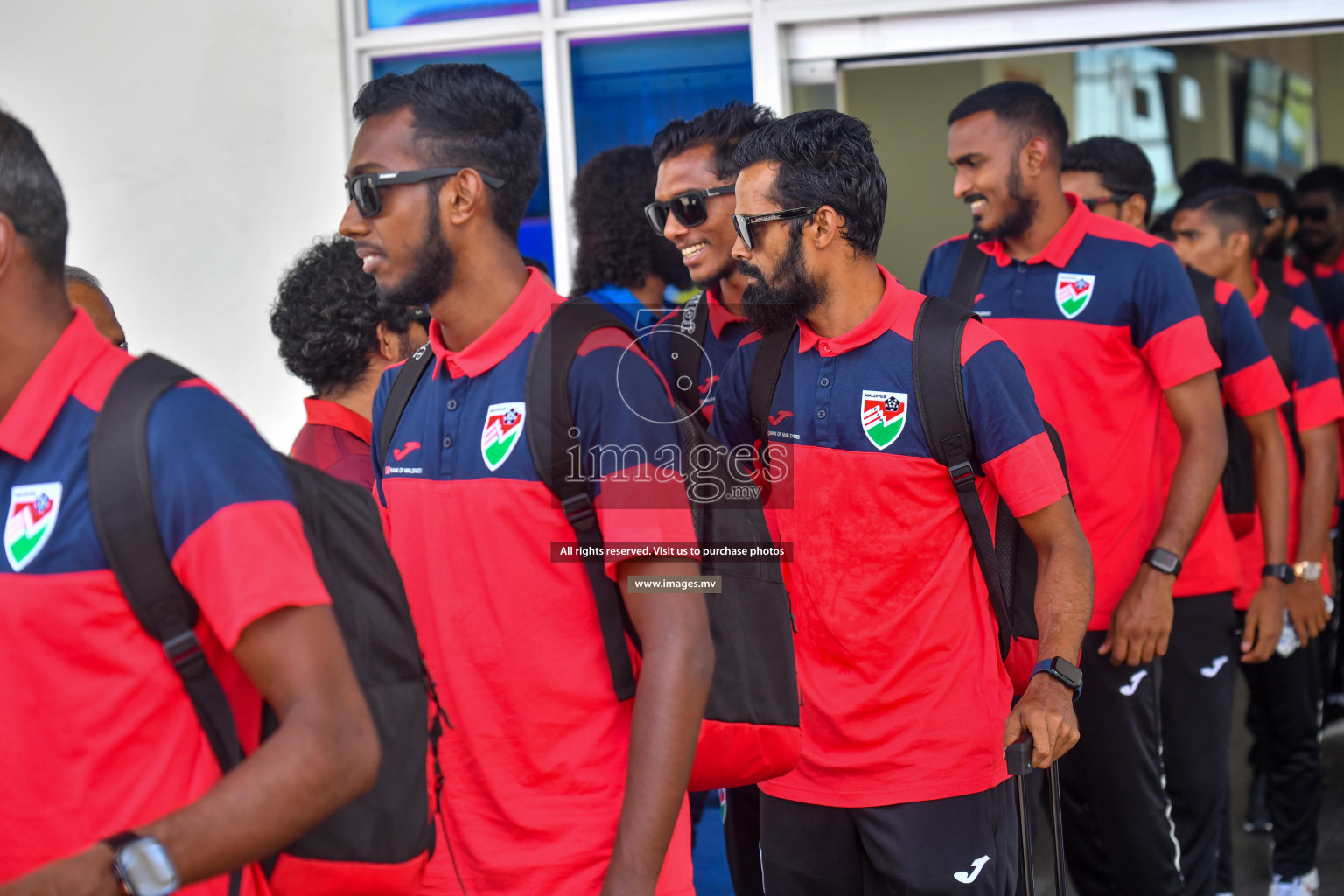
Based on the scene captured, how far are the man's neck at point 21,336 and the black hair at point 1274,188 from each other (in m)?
6.52

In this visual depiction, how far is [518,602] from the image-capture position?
212cm

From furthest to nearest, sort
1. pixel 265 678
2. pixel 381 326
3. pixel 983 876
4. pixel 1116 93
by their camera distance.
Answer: pixel 1116 93
pixel 381 326
pixel 983 876
pixel 265 678

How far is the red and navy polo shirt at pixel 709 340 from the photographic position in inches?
146

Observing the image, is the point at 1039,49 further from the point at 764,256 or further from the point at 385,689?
the point at 385,689

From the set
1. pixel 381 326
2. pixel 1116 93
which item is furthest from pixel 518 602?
pixel 1116 93

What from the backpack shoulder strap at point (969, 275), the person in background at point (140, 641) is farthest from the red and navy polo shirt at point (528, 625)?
the backpack shoulder strap at point (969, 275)

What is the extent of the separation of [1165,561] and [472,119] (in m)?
2.44

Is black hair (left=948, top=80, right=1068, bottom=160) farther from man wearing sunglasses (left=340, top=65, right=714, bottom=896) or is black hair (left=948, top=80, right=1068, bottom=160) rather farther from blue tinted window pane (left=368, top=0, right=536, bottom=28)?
blue tinted window pane (left=368, top=0, right=536, bottom=28)

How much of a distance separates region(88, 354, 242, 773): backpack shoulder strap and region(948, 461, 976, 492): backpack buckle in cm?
174

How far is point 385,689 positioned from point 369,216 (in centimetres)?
100

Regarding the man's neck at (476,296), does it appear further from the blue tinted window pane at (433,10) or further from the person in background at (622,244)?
the blue tinted window pane at (433,10)

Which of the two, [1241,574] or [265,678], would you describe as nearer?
[265,678]

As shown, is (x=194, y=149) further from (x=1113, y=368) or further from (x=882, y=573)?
(x=882, y=573)

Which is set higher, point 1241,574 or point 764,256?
point 764,256
